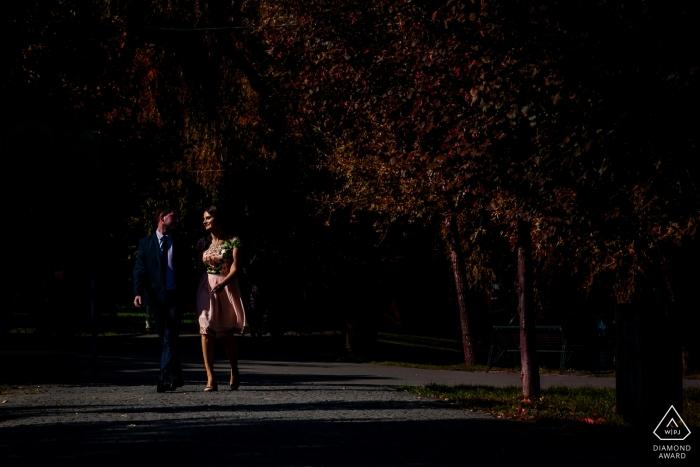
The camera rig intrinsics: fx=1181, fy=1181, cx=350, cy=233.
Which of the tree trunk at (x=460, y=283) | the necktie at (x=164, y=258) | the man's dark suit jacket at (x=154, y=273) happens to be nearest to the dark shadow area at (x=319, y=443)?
the man's dark suit jacket at (x=154, y=273)

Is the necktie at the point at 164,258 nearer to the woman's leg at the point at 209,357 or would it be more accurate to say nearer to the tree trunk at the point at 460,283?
the woman's leg at the point at 209,357

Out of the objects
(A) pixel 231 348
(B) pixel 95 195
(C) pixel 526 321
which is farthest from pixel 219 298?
(C) pixel 526 321

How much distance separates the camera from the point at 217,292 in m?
13.0

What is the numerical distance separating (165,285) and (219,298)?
2.20ft

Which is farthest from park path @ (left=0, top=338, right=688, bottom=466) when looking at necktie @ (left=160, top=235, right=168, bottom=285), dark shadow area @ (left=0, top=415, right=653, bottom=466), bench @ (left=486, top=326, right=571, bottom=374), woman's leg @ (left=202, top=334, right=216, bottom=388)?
bench @ (left=486, top=326, right=571, bottom=374)

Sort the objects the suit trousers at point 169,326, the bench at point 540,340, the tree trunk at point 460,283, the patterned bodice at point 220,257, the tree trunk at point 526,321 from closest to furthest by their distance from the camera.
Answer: the suit trousers at point 169,326, the patterned bodice at point 220,257, the tree trunk at point 526,321, the bench at point 540,340, the tree trunk at point 460,283

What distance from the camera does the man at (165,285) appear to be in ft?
41.6

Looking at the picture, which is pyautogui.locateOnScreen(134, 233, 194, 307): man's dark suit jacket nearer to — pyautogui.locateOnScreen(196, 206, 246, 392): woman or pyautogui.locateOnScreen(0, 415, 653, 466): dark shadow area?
pyautogui.locateOnScreen(196, 206, 246, 392): woman

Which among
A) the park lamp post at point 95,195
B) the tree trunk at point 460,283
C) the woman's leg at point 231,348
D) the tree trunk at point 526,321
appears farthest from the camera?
the tree trunk at point 460,283

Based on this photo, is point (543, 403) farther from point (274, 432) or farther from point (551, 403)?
point (274, 432)

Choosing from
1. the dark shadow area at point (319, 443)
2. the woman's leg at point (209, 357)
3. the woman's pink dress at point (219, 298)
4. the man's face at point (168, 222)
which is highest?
the man's face at point (168, 222)

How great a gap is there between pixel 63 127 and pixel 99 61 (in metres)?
3.50

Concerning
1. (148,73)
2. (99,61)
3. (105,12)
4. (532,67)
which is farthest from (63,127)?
(532,67)

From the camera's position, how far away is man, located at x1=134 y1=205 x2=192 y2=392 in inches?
499
